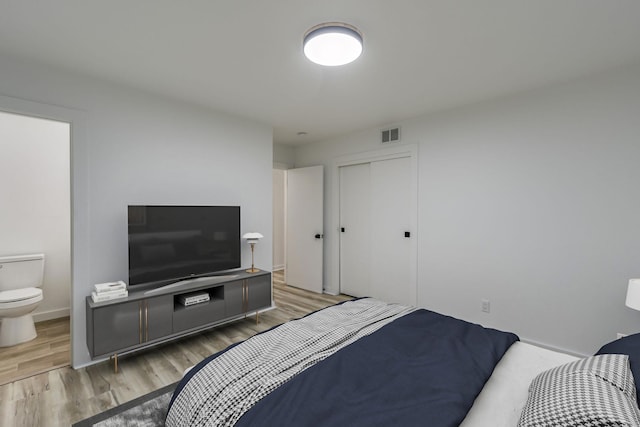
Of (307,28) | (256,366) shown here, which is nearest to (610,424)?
(256,366)

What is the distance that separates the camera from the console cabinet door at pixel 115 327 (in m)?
2.31

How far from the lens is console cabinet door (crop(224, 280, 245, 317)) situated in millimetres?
3098

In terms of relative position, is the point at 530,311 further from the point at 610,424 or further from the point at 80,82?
the point at 80,82

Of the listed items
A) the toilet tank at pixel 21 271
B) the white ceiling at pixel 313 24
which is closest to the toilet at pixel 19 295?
the toilet tank at pixel 21 271

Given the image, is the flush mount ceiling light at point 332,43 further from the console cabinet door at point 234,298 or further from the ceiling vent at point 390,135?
the console cabinet door at point 234,298

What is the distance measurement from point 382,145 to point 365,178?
0.55 m

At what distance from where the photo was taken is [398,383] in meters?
1.28

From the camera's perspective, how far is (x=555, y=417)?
0.96 meters

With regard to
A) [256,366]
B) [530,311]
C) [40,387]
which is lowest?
[40,387]

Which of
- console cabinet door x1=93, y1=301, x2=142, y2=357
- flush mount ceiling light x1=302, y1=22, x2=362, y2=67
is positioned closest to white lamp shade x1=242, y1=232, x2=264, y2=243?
console cabinet door x1=93, y1=301, x2=142, y2=357

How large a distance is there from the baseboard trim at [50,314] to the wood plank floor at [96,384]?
1408 millimetres

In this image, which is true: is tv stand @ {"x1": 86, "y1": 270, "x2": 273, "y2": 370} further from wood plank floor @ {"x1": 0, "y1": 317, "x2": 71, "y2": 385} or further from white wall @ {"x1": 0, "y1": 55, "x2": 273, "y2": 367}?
wood plank floor @ {"x1": 0, "y1": 317, "x2": 71, "y2": 385}

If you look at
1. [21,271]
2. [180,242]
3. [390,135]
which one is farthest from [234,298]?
[390,135]

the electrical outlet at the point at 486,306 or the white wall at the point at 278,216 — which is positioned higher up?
the white wall at the point at 278,216
